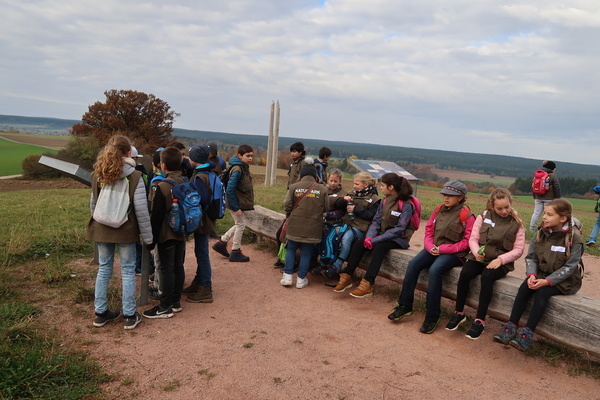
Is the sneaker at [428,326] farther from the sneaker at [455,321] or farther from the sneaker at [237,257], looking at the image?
the sneaker at [237,257]

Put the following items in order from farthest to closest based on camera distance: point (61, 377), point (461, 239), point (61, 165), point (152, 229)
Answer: point (61, 165) → point (461, 239) → point (152, 229) → point (61, 377)

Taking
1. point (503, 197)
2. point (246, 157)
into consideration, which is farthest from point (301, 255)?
point (503, 197)

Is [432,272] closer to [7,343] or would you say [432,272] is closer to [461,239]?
[461,239]

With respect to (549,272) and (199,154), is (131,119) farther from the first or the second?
(549,272)

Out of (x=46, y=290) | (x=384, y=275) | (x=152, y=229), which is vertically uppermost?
(x=152, y=229)

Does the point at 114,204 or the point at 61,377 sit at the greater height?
the point at 114,204

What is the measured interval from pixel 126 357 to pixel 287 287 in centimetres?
244

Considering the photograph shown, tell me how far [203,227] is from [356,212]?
6.45 ft

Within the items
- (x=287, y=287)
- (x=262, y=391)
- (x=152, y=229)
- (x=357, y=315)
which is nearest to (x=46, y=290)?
(x=152, y=229)

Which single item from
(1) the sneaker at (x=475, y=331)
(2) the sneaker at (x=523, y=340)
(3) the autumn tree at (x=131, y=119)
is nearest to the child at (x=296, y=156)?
(1) the sneaker at (x=475, y=331)

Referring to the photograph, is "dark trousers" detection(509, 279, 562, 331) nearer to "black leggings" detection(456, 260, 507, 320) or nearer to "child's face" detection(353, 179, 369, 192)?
"black leggings" detection(456, 260, 507, 320)

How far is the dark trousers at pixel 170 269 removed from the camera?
14.9ft

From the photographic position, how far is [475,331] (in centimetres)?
435

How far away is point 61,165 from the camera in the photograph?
5.13m
